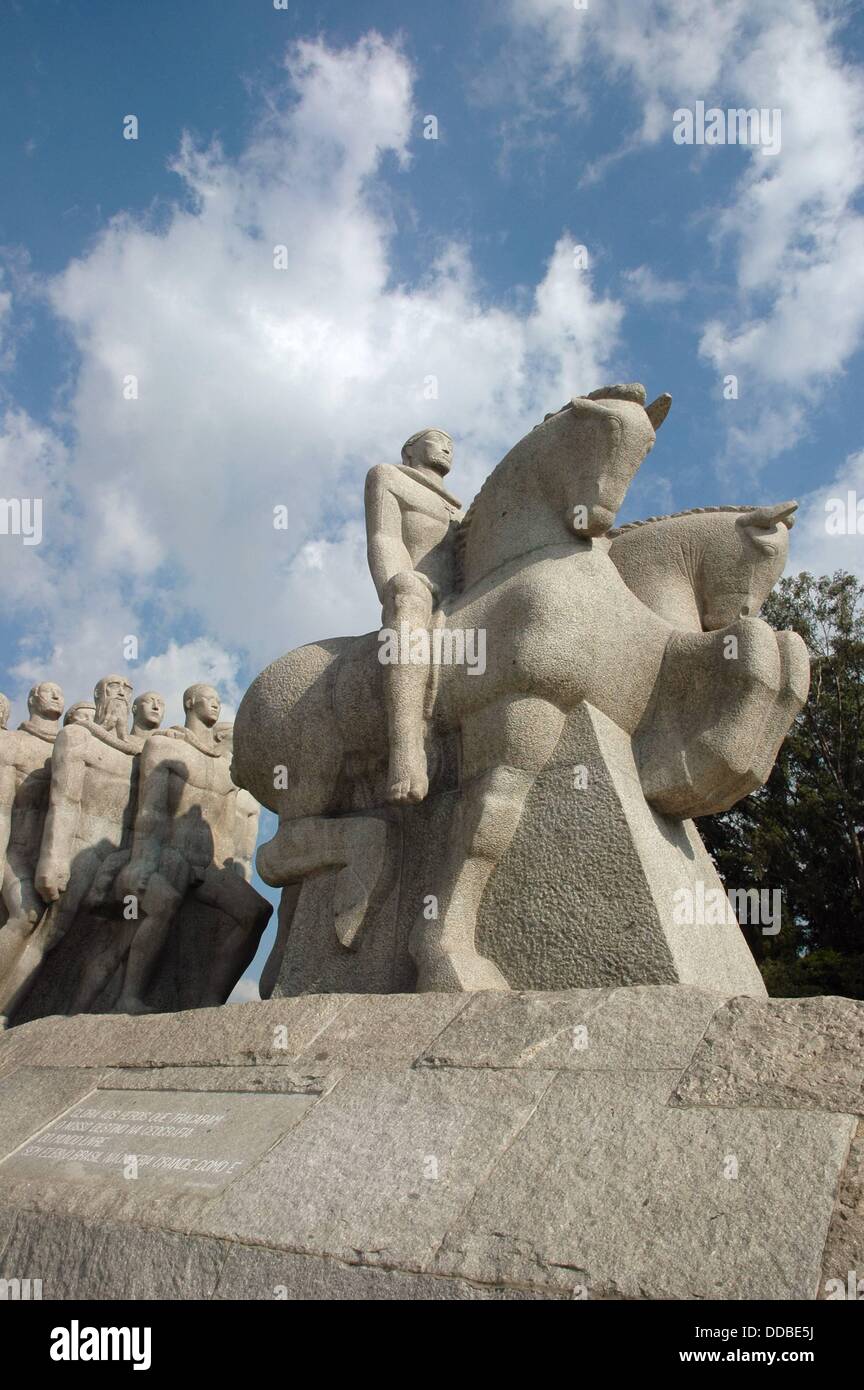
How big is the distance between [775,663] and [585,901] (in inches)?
52.2

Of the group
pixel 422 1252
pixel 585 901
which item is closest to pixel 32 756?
pixel 585 901

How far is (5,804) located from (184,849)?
4.85ft

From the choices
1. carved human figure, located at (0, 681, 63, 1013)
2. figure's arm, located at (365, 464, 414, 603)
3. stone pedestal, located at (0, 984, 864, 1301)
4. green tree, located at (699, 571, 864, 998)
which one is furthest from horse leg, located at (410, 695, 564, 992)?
green tree, located at (699, 571, 864, 998)

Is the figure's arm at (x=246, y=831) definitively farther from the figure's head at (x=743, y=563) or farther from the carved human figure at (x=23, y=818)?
the figure's head at (x=743, y=563)

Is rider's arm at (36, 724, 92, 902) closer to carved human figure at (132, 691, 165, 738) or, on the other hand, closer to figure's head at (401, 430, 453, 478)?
carved human figure at (132, 691, 165, 738)

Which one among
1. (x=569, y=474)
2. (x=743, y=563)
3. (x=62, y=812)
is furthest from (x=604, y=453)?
(x=62, y=812)

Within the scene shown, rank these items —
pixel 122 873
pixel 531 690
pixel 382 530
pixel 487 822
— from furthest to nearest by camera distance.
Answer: pixel 122 873 → pixel 382 530 → pixel 531 690 → pixel 487 822

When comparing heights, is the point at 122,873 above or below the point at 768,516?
below

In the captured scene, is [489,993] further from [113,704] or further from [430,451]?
[113,704]

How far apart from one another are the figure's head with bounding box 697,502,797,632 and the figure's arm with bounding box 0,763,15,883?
16.5ft

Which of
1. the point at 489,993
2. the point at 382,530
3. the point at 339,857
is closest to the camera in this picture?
the point at 489,993

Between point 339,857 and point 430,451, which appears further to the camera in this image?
point 430,451

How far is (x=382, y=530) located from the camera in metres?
5.88

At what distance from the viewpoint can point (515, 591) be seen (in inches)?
199
